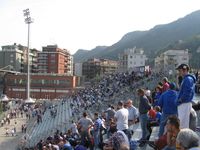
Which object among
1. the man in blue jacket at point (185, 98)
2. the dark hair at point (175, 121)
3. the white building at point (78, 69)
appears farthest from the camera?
the white building at point (78, 69)

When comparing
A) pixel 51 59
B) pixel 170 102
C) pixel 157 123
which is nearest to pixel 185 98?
pixel 170 102

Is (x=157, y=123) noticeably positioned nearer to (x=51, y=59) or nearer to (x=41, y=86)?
(x=41, y=86)

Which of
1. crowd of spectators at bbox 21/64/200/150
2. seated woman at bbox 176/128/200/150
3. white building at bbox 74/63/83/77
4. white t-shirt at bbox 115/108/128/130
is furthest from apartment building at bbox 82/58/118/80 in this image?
seated woman at bbox 176/128/200/150

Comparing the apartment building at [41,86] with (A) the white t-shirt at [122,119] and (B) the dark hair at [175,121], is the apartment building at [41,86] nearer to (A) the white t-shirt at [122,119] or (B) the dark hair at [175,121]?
(A) the white t-shirt at [122,119]

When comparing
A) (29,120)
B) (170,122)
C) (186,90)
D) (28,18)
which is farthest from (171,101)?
(28,18)

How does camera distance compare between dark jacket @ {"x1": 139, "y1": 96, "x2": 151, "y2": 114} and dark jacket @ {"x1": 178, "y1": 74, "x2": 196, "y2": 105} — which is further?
dark jacket @ {"x1": 139, "y1": 96, "x2": 151, "y2": 114}

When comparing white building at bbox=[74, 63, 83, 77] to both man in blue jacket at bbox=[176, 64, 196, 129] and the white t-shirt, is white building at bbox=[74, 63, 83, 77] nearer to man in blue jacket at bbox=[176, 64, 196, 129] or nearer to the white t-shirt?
the white t-shirt

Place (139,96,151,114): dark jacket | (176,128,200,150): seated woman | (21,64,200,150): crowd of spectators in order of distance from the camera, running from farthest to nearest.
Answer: (139,96,151,114): dark jacket → (21,64,200,150): crowd of spectators → (176,128,200,150): seated woman

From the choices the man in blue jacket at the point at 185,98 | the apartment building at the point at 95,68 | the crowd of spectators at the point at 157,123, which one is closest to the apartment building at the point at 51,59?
the apartment building at the point at 95,68

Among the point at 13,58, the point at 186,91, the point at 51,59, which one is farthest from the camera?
the point at 51,59

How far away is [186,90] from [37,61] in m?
135

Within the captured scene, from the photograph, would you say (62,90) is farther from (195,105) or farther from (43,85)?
(195,105)

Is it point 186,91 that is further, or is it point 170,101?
point 170,101

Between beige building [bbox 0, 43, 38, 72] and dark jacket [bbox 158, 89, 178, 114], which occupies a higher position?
beige building [bbox 0, 43, 38, 72]
